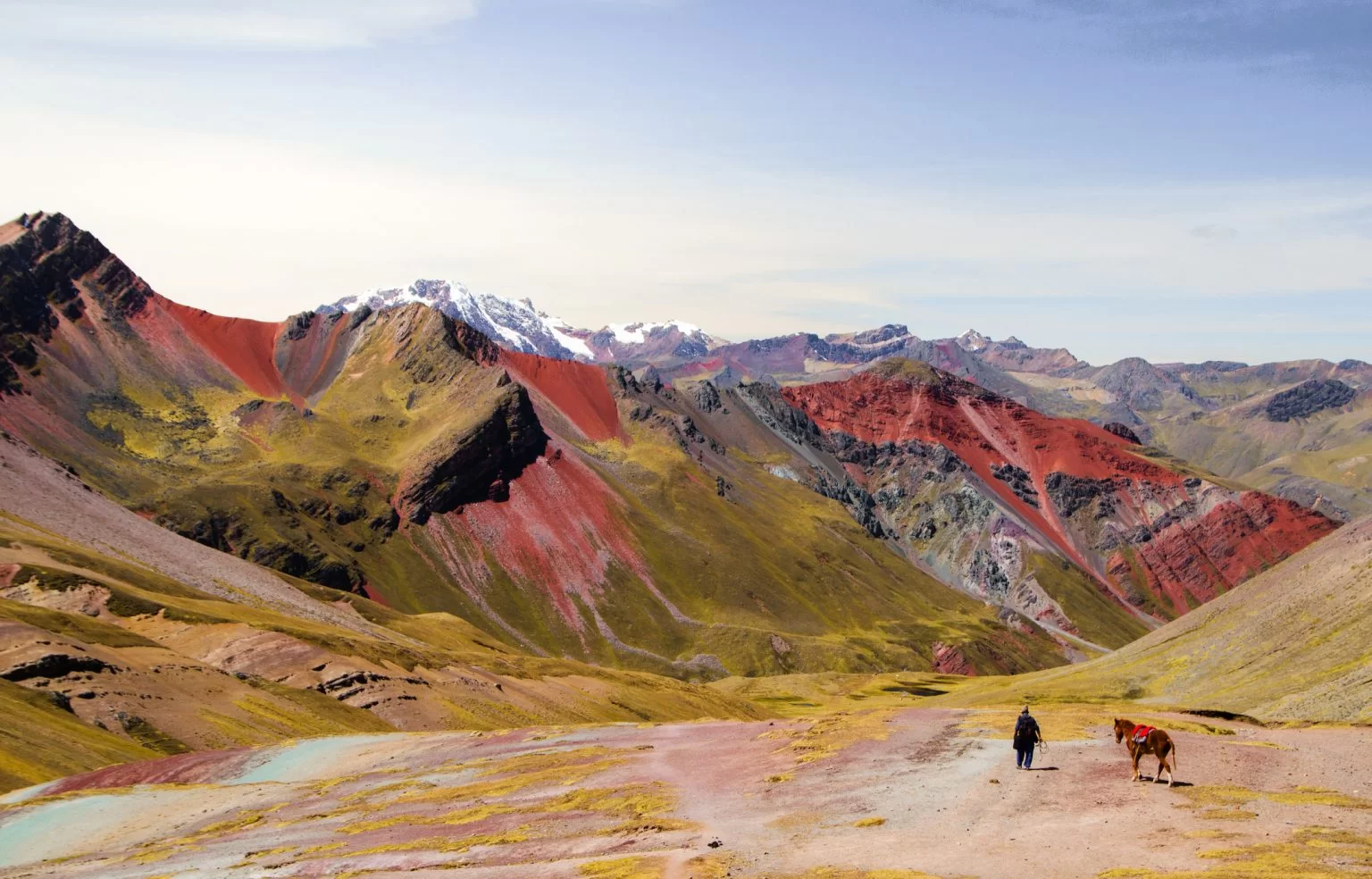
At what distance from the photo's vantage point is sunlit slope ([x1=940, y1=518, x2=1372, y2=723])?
4117 inches

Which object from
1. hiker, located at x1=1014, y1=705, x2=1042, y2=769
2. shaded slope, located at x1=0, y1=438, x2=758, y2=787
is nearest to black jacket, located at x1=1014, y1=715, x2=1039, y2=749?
hiker, located at x1=1014, y1=705, x2=1042, y2=769

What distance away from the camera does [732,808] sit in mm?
54375

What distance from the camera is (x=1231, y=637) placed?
140000 mm

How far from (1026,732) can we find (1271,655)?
287 ft

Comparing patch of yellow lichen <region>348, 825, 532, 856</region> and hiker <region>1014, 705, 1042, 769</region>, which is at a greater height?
hiker <region>1014, 705, 1042, 769</region>

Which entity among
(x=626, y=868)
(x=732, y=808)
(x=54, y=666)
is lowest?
(x=54, y=666)

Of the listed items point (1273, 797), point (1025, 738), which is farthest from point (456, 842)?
point (1273, 797)

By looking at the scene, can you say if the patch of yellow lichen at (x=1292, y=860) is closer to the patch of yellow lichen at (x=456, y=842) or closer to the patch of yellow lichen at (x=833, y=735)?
the patch of yellow lichen at (x=456, y=842)

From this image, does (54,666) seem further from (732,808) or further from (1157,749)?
(1157,749)

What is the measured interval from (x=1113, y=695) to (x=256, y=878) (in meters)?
117

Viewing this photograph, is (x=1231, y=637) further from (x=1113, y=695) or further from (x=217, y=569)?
(x=217, y=569)

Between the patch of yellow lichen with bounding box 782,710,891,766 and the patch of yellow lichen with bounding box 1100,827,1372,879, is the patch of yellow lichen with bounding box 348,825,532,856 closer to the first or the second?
the patch of yellow lichen with bounding box 782,710,891,766

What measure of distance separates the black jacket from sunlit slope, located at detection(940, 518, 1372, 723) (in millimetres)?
46329

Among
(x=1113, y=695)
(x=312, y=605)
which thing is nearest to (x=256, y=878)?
(x=1113, y=695)
